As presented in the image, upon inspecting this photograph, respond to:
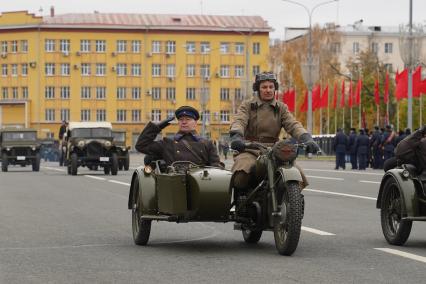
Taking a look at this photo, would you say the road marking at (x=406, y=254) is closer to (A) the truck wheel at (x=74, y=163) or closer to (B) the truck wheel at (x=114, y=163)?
(B) the truck wheel at (x=114, y=163)

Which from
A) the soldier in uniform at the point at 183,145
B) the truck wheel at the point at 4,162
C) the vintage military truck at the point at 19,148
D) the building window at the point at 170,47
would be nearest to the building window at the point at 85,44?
the building window at the point at 170,47

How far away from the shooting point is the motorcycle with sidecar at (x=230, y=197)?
10859 mm

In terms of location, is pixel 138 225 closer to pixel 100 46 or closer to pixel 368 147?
pixel 368 147

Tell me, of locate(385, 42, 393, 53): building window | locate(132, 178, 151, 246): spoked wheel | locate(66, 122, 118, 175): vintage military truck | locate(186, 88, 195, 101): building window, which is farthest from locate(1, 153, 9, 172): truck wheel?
locate(385, 42, 393, 53): building window

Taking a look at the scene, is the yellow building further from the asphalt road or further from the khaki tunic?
the khaki tunic

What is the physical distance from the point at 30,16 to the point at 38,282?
129 m

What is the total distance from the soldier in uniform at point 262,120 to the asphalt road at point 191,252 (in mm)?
1051

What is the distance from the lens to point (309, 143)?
11.3 m

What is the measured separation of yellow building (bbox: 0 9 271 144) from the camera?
135875 mm

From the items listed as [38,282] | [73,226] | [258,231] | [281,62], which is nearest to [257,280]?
[38,282]

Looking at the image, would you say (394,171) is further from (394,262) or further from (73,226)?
(73,226)

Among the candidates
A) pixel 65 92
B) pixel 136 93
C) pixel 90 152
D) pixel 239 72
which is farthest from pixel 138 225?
pixel 239 72

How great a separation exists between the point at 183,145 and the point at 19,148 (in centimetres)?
A: 3784

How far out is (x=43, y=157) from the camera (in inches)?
3706
